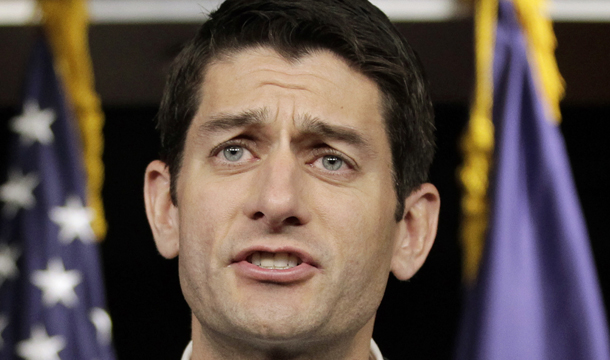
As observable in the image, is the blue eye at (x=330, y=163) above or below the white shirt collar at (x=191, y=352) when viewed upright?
above

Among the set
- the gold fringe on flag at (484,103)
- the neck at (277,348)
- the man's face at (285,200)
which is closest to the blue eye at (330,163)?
the man's face at (285,200)

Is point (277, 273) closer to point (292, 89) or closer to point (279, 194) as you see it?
point (279, 194)

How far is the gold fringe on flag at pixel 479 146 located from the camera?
1.80m

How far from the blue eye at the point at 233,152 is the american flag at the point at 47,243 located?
1.07m

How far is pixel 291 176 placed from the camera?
1045mm

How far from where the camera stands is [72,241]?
2.06 m

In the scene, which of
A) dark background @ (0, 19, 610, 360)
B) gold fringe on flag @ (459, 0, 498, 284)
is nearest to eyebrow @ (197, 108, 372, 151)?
gold fringe on flag @ (459, 0, 498, 284)

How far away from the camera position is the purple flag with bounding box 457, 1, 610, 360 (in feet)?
5.56

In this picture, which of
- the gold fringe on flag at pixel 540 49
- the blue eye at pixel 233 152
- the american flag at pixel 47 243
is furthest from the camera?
the american flag at pixel 47 243

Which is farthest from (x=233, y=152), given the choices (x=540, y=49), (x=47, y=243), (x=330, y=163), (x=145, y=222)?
(x=145, y=222)

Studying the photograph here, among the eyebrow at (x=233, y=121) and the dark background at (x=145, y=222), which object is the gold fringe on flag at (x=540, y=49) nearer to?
the dark background at (x=145, y=222)

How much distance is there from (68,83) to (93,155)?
22 cm

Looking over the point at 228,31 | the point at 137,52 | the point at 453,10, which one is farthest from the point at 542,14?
the point at 137,52

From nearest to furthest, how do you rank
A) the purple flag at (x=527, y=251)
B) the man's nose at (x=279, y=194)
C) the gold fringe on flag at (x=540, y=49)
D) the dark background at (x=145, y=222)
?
the man's nose at (x=279, y=194)
the purple flag at (x=527, y=251)
the gold fringe on flag at (x=540, y=49)
the dark background at (x=145, y=222)
